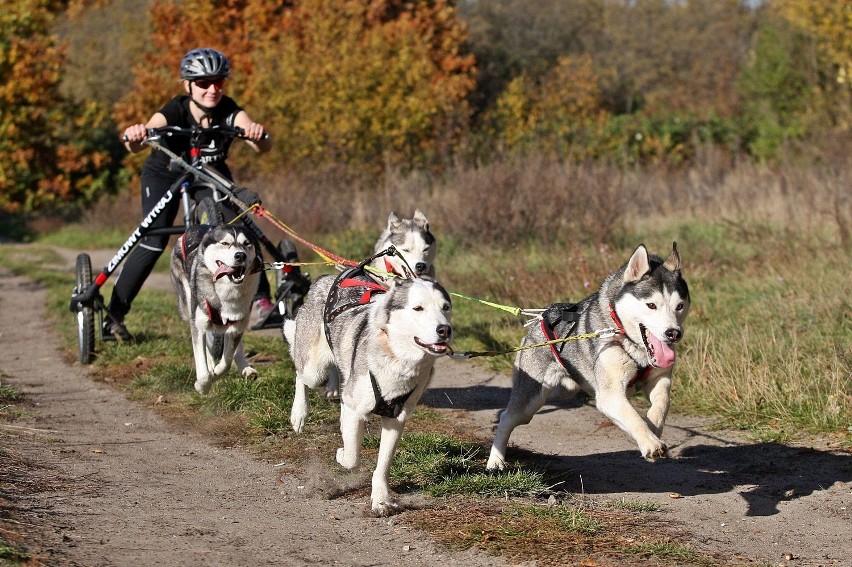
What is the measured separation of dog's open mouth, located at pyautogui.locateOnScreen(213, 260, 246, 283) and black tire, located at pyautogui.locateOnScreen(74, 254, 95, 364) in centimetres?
225

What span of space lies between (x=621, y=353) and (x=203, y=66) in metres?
3.88

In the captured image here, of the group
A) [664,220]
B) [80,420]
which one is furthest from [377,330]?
[664,220]

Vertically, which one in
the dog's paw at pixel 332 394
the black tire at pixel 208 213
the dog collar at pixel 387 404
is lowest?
the dog's paw at pixel 332 394

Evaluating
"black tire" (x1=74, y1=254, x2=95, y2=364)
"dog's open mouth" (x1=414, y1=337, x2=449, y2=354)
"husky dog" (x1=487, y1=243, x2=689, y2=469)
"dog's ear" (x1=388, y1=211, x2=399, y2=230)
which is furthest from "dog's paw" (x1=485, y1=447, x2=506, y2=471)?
"black tire" (x1=74, y1=254, x2=95, y2=364)

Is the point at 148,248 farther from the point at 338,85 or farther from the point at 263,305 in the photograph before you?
the point at 338,85

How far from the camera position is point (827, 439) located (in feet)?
20.6

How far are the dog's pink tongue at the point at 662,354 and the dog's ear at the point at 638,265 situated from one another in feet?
1.06

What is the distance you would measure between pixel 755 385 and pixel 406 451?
260 cm

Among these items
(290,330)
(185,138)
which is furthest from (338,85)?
(290,330)

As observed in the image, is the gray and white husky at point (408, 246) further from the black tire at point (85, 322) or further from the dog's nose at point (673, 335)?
the dog's nose at point (673, 335)

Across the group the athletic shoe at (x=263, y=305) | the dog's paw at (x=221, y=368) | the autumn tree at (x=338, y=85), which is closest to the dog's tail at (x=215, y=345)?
the dog's paw at (x=221, y=368)

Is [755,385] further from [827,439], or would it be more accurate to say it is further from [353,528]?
[353,528]

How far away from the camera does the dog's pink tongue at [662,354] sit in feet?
16.8

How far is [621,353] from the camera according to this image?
530cm
